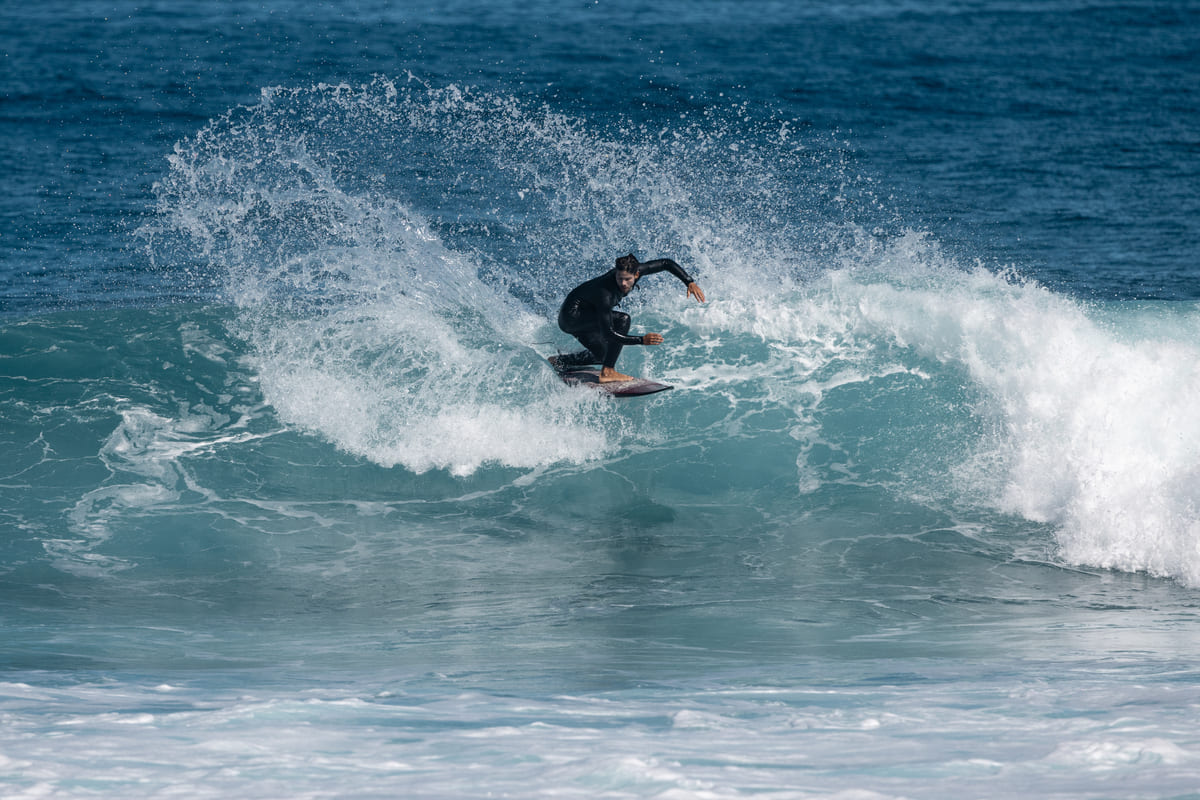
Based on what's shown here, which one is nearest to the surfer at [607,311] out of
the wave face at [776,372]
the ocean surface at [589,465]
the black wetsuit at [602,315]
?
the black wetsuit at [602,315]

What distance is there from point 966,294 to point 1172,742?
30.3 ft

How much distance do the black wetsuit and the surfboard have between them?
194 millimetres

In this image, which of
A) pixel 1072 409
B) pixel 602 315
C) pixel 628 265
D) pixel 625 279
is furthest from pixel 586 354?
pixel 1072 409

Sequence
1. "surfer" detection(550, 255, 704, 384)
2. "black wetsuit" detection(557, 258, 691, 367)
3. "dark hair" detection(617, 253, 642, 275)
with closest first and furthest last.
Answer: "dark hair" detection(617, 253, 642, 275)
"surfer" detection(550, 255, 704, 384)
"black wetsuit" detection(557, 258, 691, 367)

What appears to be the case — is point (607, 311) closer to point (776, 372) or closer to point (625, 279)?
point (625, 279)

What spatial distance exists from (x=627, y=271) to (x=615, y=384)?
4.60ft

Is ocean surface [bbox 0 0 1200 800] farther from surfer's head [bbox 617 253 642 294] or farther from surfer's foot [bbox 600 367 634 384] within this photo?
surfer's head [bbox 617 253 642 294]

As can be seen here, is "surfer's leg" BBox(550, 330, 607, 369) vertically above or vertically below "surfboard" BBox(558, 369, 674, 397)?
above

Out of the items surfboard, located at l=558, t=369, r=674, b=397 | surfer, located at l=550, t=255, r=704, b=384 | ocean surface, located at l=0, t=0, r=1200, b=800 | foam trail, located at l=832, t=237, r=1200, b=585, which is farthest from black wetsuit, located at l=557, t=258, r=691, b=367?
foam trail, located at l=832, t=237, r=1200, b=585

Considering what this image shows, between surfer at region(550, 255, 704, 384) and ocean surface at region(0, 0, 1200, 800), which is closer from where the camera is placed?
ocean surface at region(0, 0, 1200, 800)

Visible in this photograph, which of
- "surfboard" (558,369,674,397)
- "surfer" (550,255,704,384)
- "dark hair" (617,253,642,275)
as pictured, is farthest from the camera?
"surfboard" (558,369,674,397)

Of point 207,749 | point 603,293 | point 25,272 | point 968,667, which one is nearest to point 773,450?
point 603,293

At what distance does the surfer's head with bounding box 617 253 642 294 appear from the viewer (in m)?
10.8

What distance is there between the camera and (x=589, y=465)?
1239 cm
